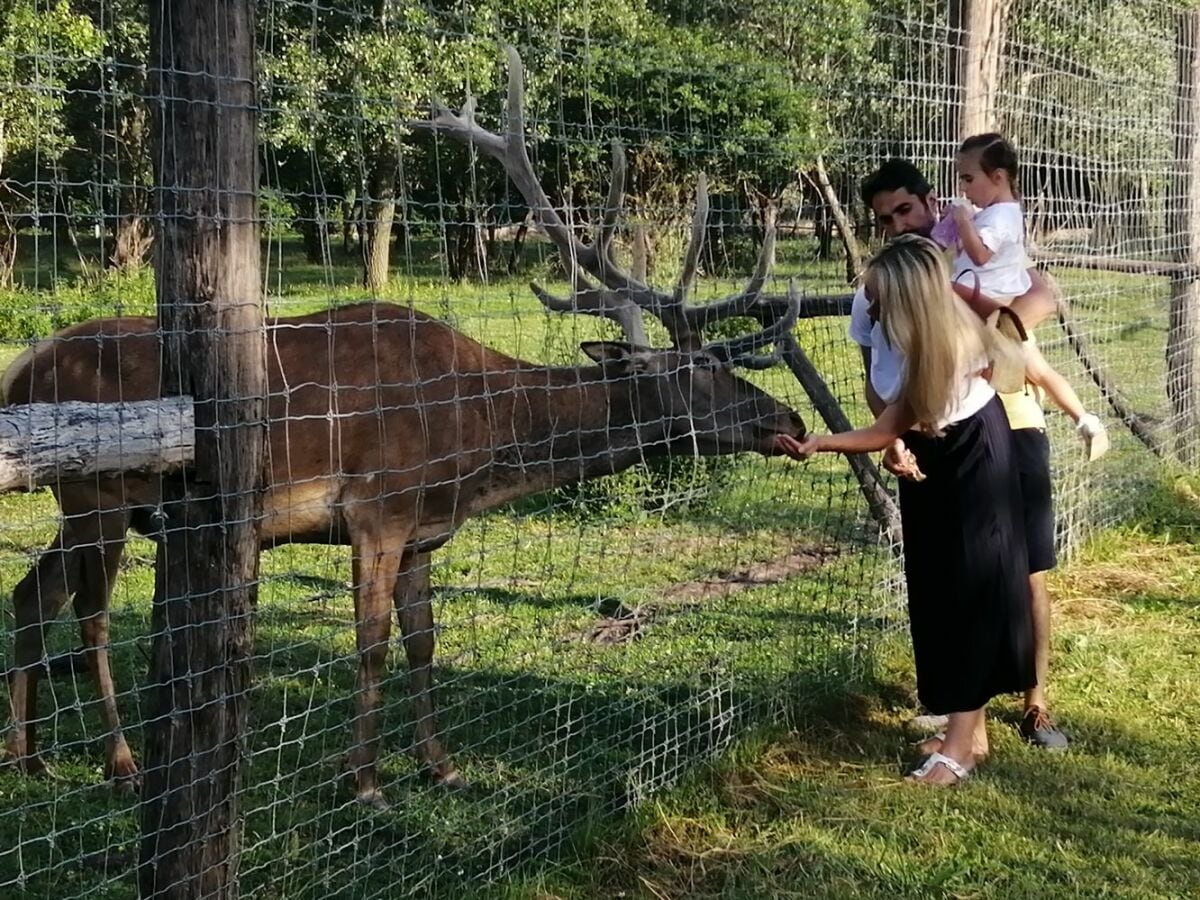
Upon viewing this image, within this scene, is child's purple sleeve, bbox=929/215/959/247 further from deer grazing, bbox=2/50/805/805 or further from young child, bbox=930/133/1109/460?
deer grazing, bbox=2/50/805/805

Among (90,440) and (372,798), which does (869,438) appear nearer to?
(372,798)

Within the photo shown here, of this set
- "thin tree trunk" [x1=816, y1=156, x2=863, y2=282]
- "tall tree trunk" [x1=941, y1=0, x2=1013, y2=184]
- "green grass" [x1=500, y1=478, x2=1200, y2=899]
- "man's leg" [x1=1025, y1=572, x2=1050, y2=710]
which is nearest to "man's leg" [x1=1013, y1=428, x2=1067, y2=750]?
"man's leg" [x1=1025, y1=572, x2=1050, y2=710]

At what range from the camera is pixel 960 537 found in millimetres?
4781

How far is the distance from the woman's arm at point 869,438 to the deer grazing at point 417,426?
0.85 m

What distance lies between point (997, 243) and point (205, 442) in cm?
347

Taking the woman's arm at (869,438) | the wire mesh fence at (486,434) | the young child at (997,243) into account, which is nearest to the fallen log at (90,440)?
the wire mesh fence at (486,434)

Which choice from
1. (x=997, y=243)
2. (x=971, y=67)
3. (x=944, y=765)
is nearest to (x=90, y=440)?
(x=944, y=765)

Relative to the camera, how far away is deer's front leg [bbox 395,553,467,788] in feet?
16.4

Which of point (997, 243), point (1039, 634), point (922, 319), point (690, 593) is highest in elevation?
point (997, 243)

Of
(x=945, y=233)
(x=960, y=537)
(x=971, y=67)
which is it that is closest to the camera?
(x=960, y=537)

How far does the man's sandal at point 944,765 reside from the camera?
4883 mm

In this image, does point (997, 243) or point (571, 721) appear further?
point (997, 243)

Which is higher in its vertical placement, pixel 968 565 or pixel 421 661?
pixel 968 565

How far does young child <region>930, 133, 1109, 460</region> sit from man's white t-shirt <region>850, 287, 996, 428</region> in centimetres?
56
